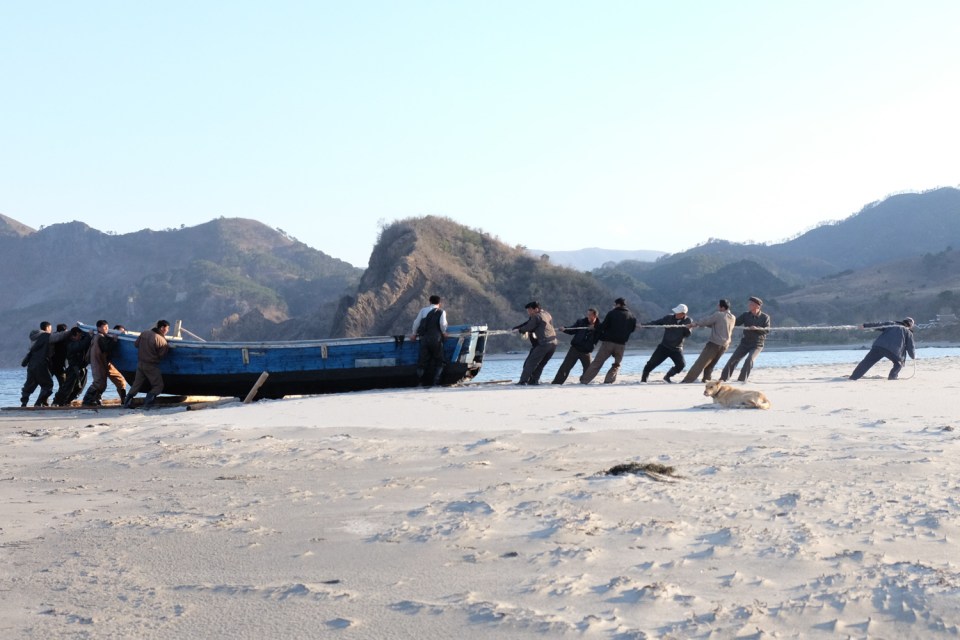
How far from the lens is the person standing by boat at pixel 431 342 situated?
49.6 ft

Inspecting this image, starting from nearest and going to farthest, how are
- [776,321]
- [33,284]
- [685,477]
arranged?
[685,477] < [776,321] < [33,284]

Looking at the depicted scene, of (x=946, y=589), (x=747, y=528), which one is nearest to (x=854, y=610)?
(x=946, y=589)

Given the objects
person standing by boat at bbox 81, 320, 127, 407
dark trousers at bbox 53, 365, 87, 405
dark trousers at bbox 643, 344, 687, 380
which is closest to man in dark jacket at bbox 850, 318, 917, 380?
dark trousers at bbox 643, 344, 687, 380

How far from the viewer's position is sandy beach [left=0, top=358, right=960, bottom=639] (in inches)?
140

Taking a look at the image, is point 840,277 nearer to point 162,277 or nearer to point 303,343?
point 162,277

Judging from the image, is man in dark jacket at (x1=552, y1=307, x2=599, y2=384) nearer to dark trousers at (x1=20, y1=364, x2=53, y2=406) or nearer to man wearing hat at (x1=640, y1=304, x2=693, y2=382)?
man wearing hat at (x1=640, y1=304, x2=693, y2=382)

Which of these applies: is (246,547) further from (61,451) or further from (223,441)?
(61,451)

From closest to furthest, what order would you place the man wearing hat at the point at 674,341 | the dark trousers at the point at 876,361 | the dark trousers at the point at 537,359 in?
1. the dark trousers at the point at 876,361
2. the man wearing hat at the point at 674,341
3. the dark trousers at the point at 537,359

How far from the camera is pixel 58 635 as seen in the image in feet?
11.4

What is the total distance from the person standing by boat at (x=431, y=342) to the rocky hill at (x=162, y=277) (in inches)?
2122

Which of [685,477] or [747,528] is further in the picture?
[685,477]

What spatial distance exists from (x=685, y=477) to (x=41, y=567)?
3.73 meters

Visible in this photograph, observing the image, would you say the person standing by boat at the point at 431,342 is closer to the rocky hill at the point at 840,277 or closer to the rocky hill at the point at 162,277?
the rocky hill at the point at 840,277

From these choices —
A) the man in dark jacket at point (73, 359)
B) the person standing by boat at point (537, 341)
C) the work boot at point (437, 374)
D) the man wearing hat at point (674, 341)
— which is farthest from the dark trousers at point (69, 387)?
the man wearing hat at point (674, 341)
